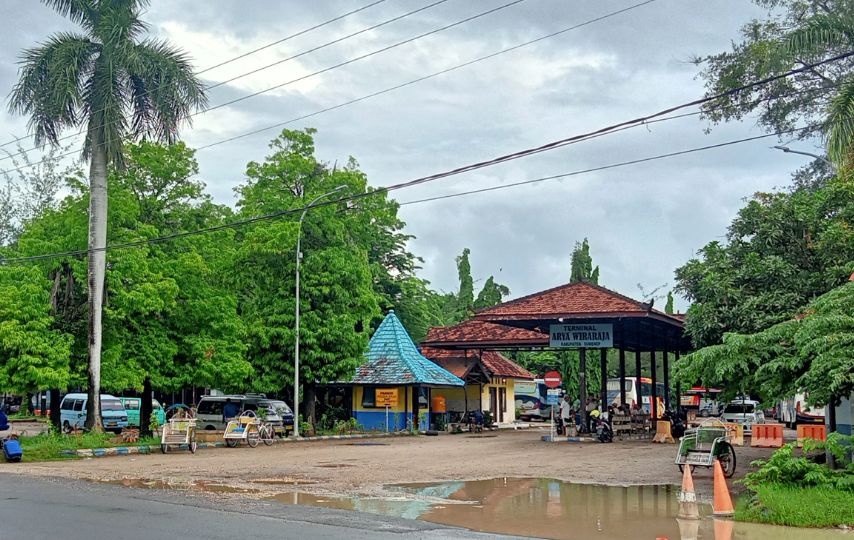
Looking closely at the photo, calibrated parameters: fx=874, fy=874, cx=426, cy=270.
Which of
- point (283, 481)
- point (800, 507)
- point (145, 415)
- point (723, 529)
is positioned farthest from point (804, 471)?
point (145, 415)

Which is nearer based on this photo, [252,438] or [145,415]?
[252,438]

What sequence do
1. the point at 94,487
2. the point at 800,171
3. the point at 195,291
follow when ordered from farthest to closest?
the point at 800,171, the point at 195,291, the point at 94,487

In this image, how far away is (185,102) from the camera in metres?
28.9

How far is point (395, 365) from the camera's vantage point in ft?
138

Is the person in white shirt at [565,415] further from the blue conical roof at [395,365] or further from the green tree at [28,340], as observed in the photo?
the green tree at [28,340]

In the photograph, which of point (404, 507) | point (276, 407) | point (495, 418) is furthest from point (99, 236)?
point (495, 418)

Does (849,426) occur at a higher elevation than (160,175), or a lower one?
lower

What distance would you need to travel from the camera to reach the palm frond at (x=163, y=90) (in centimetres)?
2884

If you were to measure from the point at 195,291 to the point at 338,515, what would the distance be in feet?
65.2

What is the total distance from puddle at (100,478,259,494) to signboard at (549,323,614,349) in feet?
61.7

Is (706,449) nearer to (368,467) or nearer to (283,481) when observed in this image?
(368,467)

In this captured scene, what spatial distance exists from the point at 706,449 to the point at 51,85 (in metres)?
22.3

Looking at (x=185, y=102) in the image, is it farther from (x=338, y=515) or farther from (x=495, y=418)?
(x=495, y=418)

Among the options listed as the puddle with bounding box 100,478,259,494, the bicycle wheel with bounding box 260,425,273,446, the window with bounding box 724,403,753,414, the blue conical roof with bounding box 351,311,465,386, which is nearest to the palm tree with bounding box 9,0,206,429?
the bicycle wheel with bounding box 260,425,273,446
